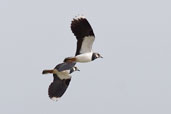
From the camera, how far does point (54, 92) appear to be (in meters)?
25.5

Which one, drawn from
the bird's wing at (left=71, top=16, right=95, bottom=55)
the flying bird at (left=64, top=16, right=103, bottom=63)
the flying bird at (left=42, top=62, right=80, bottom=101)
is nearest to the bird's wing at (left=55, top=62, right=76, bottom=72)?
the flying bird at (left=42, top=62, right=80, bottom=101)

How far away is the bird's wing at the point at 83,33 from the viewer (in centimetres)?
2343

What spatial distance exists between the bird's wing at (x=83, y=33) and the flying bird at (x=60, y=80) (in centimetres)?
174

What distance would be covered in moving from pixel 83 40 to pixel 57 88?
10.6 feet

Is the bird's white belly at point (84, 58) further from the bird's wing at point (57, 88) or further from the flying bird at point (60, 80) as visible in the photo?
the bird's wing at point (57, 88)

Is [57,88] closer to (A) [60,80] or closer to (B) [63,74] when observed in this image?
(A) [60,80]

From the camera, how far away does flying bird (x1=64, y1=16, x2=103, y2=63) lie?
23453mm

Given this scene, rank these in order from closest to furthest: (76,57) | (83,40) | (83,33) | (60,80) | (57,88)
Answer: (83,33) → (83,40) → (76,57) → (57,88) → (60,80)

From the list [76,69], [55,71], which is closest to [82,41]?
[55,71]

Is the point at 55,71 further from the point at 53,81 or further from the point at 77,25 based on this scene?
the point at 77,25

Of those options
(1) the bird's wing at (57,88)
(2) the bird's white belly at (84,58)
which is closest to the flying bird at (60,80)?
(1) the bird's wing at (57,88)

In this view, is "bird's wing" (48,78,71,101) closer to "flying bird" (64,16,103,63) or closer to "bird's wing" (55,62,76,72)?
"bird's wing" (55,62,76,72)

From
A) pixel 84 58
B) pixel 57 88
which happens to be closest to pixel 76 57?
pixel 84 58

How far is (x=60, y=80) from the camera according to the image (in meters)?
26.3
